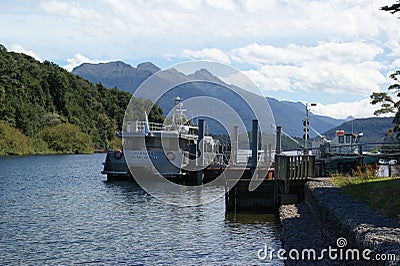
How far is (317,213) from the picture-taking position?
60.2 ft

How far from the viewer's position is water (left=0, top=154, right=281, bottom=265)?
16.2 m

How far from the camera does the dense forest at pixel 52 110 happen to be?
319 feet

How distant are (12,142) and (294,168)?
73941 millimetres

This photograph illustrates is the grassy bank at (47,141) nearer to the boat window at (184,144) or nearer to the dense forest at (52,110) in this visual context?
the dense forest at (52,110)

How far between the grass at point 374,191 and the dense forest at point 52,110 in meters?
59.9

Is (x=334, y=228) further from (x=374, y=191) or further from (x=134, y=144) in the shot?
(x=134, y=144)

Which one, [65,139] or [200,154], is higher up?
[65,139]

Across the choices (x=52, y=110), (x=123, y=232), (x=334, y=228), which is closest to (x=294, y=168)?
(x=123, y=232)

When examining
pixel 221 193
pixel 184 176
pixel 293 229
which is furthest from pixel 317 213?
pixel 184 176

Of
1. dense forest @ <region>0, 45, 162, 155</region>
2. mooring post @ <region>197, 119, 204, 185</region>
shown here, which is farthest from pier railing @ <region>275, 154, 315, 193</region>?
dense forest @ <region>0, 45, 162, 155</region>

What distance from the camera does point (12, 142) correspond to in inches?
3573

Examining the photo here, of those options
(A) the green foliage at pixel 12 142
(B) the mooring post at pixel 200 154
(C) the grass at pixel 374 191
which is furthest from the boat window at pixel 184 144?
(A) the green foliage at pixel 12 142

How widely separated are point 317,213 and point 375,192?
1.92m

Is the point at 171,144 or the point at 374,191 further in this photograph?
the point at 171,144
